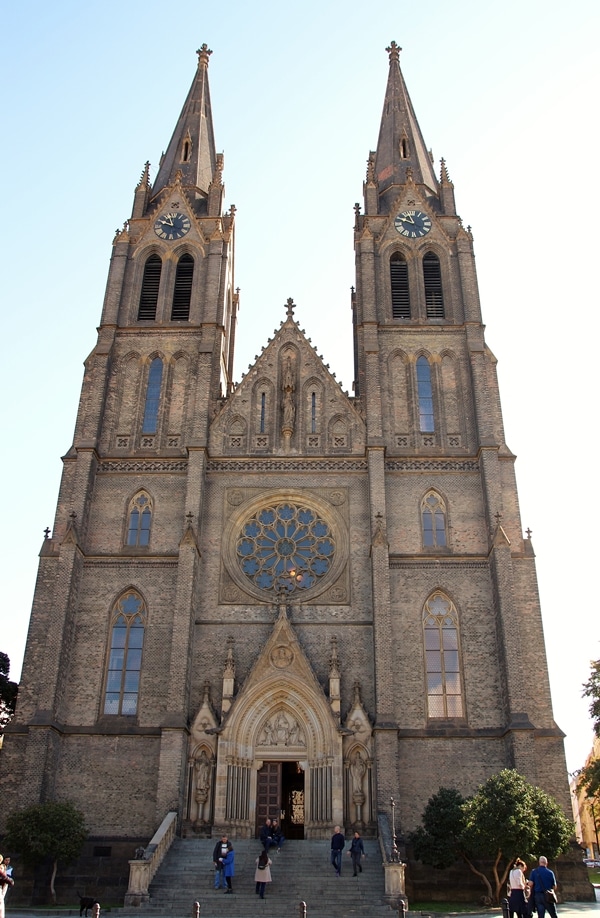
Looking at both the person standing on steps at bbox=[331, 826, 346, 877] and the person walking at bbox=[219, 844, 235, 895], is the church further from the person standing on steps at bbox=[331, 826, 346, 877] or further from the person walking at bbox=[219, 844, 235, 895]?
the person walking at bbox=[219, 844, 235, 895]

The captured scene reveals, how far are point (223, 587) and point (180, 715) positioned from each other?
5221 mm

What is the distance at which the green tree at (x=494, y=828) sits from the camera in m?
22.4

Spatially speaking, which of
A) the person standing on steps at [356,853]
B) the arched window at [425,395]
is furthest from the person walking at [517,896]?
the arched window at [425,395]

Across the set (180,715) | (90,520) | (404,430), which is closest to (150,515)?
(90,520)

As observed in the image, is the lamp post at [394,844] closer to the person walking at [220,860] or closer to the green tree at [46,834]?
the person walking at [220,860]

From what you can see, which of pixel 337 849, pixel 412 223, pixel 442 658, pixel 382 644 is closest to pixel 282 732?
pixel 382 644

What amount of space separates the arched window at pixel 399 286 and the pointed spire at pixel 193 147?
1096 cm

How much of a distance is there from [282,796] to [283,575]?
764 centimetres

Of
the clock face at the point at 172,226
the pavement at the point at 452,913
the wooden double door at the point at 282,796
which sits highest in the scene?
the clock face at the point at 172,226

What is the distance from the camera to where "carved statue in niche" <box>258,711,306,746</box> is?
28.5 metres

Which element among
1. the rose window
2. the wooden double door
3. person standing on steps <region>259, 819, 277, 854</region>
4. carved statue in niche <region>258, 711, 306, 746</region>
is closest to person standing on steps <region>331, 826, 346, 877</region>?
person standing on steps <region>259, 819, 277, 854</region>

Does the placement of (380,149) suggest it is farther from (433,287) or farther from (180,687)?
(180,687)

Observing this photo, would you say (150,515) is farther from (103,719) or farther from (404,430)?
(404,430)

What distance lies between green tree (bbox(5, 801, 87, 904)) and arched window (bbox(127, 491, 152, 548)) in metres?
10.0
